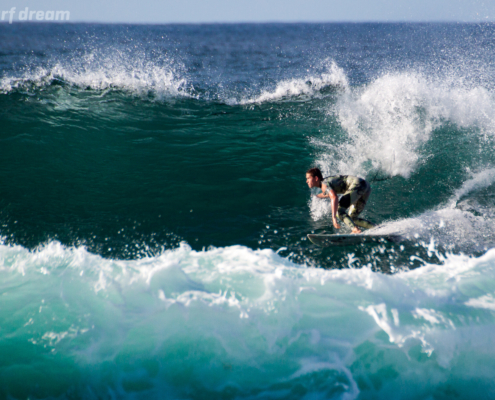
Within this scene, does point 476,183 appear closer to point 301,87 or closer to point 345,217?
point 345,217

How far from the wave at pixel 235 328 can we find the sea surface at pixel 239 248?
0.06ft

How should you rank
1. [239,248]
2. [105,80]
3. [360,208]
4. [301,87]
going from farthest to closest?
[301,87] → [105,80] → [360,208] → [239,248]

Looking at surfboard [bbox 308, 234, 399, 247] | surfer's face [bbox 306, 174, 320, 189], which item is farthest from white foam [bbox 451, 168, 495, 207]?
surfer's face [bbox 306, 174, 320, 189]

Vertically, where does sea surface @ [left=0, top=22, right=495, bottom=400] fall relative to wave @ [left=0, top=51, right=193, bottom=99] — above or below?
below

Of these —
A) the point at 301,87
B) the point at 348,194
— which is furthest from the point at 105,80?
the point at 348,194

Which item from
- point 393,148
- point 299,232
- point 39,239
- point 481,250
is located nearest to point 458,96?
→ point 393,148

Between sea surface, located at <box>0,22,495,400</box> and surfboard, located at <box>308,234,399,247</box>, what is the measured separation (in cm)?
13

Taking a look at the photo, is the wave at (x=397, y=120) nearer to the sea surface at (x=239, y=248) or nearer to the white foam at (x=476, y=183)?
the sea surface at (x=239, y=248)

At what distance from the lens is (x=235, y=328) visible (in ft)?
15.1

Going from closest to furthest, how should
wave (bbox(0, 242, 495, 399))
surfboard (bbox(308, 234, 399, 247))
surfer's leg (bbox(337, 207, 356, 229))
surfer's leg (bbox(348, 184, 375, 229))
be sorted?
wave (bbox(0, 242, 495, 399)), surfboard (bbox(308, 234, 399, 247)), surfer's leg (bbox(337, 207, 356, 229)), surfer's leg (bbox(348, 184, 375, 229))

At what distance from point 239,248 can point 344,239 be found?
1851 mm

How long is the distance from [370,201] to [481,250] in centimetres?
221

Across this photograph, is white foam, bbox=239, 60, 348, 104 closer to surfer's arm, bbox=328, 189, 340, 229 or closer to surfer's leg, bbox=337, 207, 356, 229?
surfer's leg, bbox=337, 207, 356, 229

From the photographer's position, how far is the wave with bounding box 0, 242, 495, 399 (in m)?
4.22
